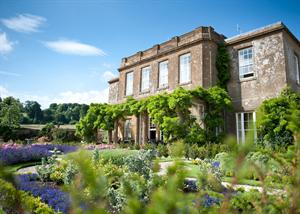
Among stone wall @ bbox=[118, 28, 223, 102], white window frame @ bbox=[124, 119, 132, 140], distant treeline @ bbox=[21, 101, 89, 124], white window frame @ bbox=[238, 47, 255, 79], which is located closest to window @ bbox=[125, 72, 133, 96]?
stone wall @ bbox=[118, 28, 223, 102]

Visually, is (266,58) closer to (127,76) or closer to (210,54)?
(210,54)

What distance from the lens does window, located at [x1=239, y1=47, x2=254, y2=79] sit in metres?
15.8

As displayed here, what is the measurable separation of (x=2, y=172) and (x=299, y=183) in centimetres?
108

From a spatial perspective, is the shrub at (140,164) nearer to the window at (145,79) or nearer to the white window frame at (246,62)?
the white window frame at (246,62)

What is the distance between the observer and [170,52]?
18.9m

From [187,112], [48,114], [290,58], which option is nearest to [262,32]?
[290,58]

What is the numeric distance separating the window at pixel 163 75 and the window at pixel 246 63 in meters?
5.84

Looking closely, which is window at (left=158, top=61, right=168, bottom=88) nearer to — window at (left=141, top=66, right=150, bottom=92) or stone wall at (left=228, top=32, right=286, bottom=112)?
window at (left=141, top=66, right=150, bottom=92)

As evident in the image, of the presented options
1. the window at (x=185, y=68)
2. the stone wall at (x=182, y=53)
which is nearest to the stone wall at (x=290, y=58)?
the stone wall at (x=182, y=53)

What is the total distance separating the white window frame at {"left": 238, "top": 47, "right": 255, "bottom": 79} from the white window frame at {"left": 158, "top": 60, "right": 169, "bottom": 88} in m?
5.75

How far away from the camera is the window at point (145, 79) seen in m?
20.6

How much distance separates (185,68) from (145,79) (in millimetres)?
4419

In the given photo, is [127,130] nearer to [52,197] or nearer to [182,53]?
[182,53]

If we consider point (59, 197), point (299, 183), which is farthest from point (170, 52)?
point (299, 183)
